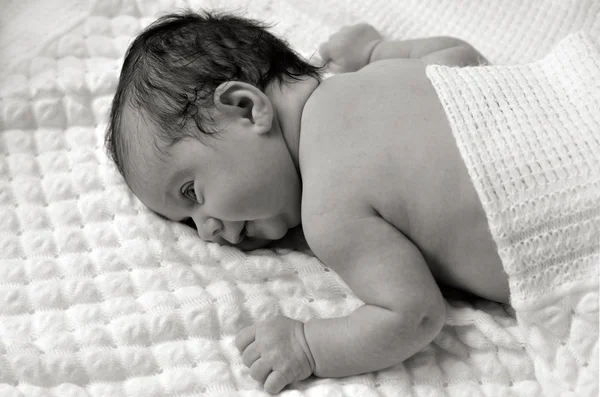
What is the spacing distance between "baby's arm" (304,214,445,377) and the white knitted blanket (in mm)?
50

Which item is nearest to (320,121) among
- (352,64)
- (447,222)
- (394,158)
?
(394,158)

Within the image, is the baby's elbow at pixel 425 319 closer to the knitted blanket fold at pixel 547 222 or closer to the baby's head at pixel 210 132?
the knitted blanket fold at pixel 547 222

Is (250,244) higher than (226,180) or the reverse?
the reverse

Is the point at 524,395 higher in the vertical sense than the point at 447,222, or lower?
lower

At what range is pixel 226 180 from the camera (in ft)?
4.12

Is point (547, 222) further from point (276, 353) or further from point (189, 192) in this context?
point (189, 192)

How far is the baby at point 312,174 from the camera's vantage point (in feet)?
3.83

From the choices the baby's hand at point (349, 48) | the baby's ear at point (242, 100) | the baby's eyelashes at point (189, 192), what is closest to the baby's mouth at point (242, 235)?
the baby's eyelashes at point (189, 192)

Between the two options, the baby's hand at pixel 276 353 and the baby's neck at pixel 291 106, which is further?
the baby's neck at pixel 291 106

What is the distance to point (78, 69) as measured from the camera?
5.29 ft

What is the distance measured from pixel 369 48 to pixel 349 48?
5 cm

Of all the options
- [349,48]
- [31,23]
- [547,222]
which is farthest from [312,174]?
[31,23]

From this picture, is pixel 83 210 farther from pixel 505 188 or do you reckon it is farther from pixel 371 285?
pixel 505 188

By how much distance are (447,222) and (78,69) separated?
3.03ft
